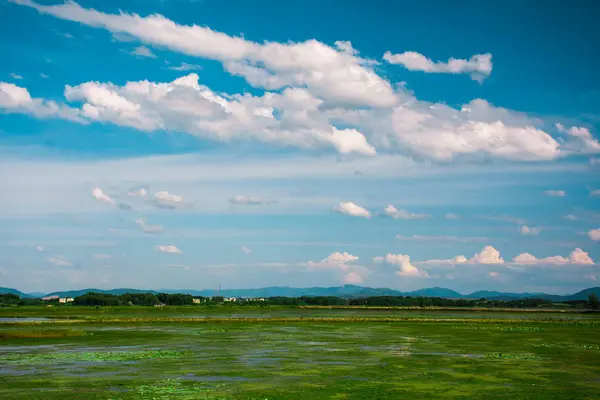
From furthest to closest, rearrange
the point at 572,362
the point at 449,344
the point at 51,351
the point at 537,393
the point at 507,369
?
the point at 449,344 → the point at 51,351 → the point at 572,362 → the point at 507,369 → the point at 537,393

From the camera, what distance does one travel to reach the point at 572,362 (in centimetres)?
4231

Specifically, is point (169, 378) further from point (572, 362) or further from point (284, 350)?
point (572, 362)

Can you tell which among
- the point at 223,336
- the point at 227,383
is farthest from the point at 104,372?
the point at 223,336

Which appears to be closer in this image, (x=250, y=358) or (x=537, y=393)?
(x=537, y=393)

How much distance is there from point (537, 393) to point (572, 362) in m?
14.7

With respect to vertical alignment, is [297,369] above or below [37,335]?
below

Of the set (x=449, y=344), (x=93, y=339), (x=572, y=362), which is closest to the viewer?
(x=572, y=362)

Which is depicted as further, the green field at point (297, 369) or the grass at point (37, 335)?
the grass at point (37, 335)

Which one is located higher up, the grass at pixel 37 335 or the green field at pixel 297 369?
the grass at pixel 37 335

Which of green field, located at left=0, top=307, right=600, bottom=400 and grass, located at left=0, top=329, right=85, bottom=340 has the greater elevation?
grass, located at left=0, top=329, right=85, bottom=340

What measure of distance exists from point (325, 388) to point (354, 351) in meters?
18.6

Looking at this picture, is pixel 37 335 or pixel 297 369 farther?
pixel 37 335

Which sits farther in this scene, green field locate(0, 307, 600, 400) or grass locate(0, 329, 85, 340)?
grass locate(0, 329, 85, 340)

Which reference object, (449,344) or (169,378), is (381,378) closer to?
(169,378)
